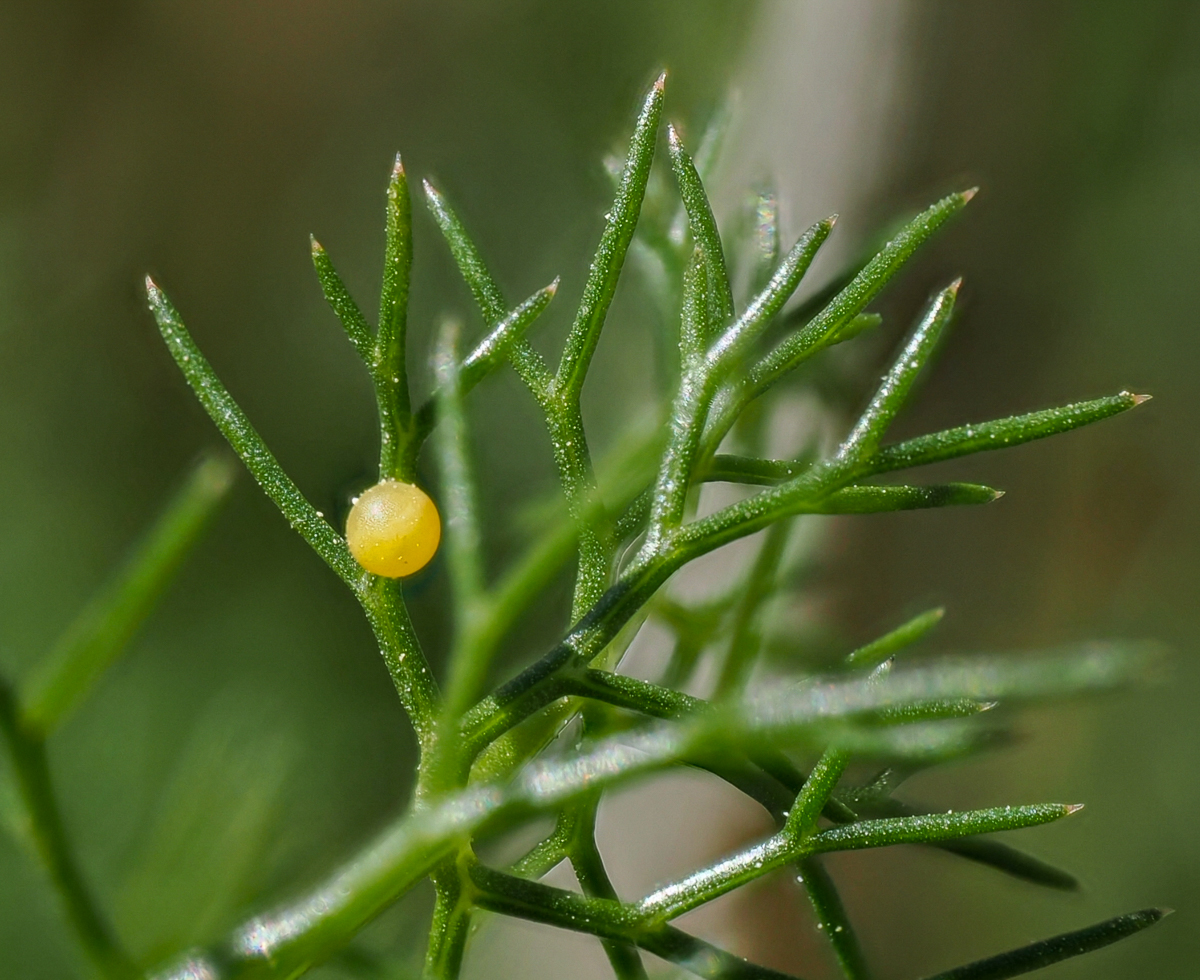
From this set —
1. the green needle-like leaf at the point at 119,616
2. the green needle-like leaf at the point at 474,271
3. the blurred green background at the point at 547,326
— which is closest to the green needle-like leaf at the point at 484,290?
the green needle-like leaf at the point at 474,271

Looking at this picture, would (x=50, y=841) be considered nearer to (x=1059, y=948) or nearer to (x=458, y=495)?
(x=458, y=495)

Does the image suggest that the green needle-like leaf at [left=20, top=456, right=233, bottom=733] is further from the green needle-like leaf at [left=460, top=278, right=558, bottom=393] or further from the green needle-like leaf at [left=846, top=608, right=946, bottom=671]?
the green needle-like leaf at [left=846, top=608, right=946, bottom=671]

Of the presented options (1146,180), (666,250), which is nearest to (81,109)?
(666,250)

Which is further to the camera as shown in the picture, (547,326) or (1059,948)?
(547,326)

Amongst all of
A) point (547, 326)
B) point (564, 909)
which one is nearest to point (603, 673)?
point (564, 909)

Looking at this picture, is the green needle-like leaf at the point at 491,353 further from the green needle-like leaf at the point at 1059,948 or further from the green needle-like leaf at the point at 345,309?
the green needle-like leaf at the point at 1059,948

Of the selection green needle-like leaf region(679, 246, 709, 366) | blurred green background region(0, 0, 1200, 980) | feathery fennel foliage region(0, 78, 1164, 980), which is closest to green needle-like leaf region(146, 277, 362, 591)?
feathery fennel foliage region(0, 78, 1164, 980)

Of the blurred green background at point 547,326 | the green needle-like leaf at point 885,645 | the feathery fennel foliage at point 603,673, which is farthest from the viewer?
the blurred green background at point 547,326
